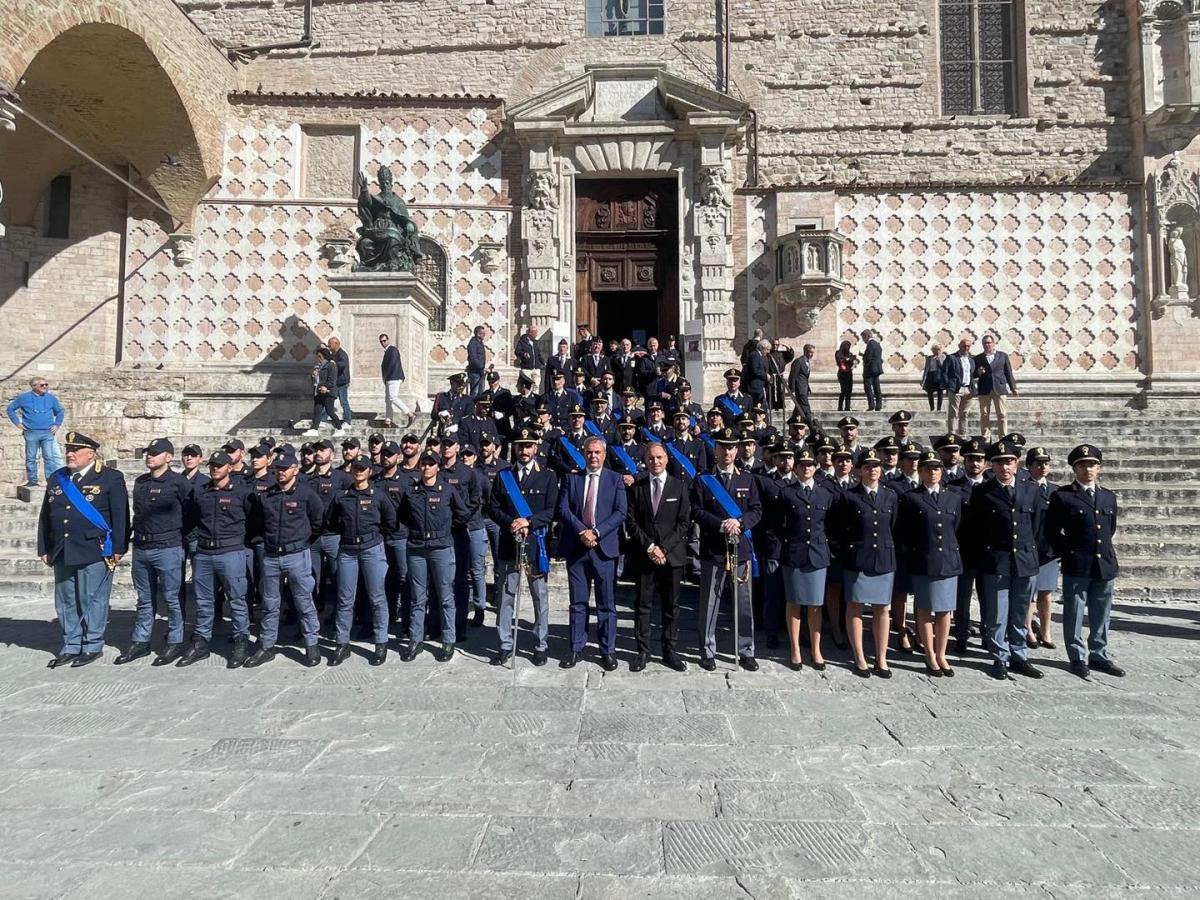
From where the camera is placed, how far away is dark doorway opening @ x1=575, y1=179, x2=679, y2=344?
15781 millimetres

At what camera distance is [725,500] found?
18.6 ft

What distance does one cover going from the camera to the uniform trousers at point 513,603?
561 centimetres

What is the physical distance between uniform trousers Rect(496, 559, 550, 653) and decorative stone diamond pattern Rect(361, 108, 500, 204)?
11.8 m

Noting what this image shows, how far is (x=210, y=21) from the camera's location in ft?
53.5

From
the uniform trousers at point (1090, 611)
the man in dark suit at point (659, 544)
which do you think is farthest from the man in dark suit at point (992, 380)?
the man in dark suit at point (659, 544)

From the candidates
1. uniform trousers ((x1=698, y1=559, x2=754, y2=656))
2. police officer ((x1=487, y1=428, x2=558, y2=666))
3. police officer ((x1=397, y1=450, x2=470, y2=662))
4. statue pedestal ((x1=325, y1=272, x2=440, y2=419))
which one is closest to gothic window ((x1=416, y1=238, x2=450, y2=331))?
statue pedestal ((x1=325, y1=272, x2=440, y2=419))

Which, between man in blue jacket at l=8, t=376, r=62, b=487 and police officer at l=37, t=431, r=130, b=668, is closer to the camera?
police officer at l=37, t=431, r=130, b=668

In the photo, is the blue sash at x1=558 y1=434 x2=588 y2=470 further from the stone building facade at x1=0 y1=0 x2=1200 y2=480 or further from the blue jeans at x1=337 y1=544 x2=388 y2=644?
the stone building facade at x1=0 y1=0 x2=1200 y2=480

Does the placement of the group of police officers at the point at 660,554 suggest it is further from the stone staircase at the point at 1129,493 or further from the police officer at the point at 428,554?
the stone staircase at the point at 1129,493

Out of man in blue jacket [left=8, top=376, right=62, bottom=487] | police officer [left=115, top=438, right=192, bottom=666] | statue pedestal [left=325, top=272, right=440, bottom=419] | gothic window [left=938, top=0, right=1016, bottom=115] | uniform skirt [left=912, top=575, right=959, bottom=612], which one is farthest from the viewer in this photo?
gothic window [left=938, top=0, right=1016, bottom=115]

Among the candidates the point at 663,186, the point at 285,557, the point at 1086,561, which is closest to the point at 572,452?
the point at 285,557

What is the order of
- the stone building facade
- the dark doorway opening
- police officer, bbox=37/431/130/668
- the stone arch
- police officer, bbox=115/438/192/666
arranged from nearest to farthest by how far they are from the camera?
police officer, bbox=37/431/130/668
police officer, bbox=115/438/192/666
the stone arch
the stone building facade
the dark doorway opening

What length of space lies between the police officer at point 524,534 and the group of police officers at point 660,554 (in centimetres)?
2

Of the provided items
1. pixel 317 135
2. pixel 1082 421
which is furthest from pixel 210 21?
pixel 1082 421
